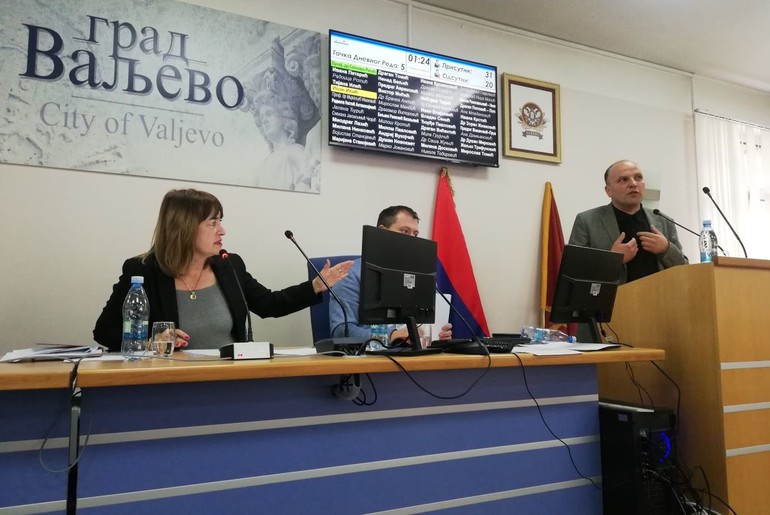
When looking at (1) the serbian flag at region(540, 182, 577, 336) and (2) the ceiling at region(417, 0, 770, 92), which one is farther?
(1) the serbian flag at region(540, 182, 577, 336)

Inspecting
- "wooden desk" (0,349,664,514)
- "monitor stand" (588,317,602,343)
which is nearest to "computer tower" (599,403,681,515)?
"wooden desk" (0,349,664,514)

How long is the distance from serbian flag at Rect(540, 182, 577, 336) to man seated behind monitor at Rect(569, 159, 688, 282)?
0.75m

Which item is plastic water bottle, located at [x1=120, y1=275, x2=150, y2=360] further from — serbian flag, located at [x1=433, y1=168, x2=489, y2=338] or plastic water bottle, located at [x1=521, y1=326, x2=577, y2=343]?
serbian flag, located at [x1=433, y1=168, x2=489, y2=338]

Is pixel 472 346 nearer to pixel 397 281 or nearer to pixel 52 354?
pixel 397 281

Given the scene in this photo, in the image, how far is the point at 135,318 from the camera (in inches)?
75.7

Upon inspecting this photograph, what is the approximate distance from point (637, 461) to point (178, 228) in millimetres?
1820

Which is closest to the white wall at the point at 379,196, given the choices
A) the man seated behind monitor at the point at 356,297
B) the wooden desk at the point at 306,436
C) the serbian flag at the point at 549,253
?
the serbian flag at the point at 549,253

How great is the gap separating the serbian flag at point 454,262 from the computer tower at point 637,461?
1484 millimetres

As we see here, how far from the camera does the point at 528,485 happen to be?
1706mm

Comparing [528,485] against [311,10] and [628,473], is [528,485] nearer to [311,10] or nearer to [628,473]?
[628,473]

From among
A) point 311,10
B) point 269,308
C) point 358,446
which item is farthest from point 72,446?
point 311,10

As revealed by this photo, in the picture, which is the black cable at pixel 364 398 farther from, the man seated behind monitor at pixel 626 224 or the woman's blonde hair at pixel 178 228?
the man seated behind monitor at pixel 626 224

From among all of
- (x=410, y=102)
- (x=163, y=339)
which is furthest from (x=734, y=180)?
(x=163, y=339)

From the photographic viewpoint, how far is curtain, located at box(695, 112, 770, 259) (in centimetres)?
430
